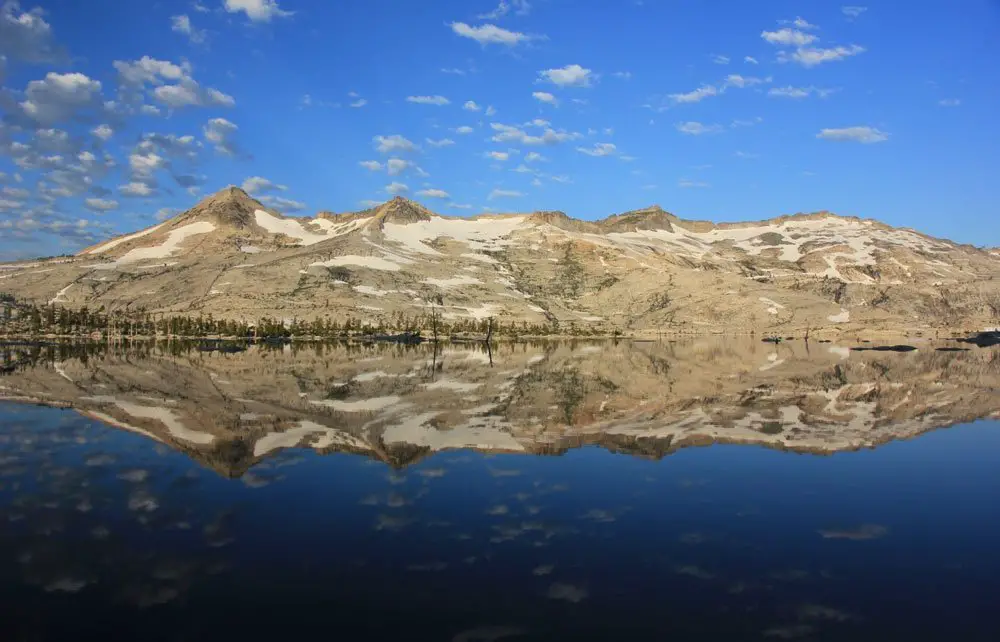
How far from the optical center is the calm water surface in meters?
12.5

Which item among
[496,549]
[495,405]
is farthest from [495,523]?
[495,405]

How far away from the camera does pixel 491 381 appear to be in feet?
192

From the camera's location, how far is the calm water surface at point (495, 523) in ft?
40.9

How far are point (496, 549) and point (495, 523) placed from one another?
6.87ft

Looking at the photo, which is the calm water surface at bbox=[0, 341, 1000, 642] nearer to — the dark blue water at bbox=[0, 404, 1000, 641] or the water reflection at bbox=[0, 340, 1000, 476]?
the dark blue water at bbox=[0, 404, 1000, 641]

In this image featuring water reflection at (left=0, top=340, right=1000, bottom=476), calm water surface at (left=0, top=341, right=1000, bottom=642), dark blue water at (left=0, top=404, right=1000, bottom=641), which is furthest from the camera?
water reflection at (left=0, top=340, right=1000, bottom=476)

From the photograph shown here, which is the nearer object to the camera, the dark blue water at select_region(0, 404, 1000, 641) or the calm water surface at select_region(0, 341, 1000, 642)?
the dark blue water at select_region(0, 404, 1000, 641)

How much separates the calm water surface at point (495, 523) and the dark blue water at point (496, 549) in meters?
0.07

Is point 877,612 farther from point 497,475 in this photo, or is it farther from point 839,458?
point 839,458

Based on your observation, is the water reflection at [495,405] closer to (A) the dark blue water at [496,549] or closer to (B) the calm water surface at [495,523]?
(B) the calm water surface at [495,523]

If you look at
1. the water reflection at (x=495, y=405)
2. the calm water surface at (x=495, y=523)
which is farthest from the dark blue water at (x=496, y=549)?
the water reflection at (x=495, y=405)

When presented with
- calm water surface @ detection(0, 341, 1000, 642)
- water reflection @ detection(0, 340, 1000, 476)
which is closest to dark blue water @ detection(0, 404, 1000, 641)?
calm water surface @ detection(0, 341, 1000, 642)

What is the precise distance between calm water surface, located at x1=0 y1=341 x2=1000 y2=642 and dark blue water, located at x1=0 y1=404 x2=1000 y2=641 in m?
0.07

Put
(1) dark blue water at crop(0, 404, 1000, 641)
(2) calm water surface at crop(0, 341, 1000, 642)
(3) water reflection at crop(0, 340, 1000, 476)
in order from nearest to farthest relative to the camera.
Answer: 1. (1) dark blue water at crop(0, 404, 1000, 641)
2. (2) calm water surface at crop(0, 341, 1000, 642)
3. (3) water reflection at crop(0, 340, 1000, 476)
